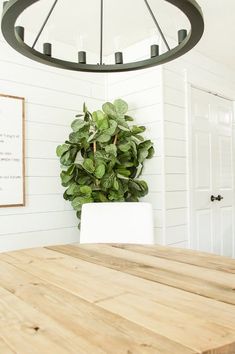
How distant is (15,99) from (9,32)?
165 centimetres

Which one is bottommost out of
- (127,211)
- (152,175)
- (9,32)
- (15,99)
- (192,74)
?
(127,211)

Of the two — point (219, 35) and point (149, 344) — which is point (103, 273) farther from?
point (219, 35)

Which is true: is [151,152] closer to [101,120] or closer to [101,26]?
[101,120]

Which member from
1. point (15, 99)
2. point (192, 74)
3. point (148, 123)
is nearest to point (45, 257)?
point (15, 99)

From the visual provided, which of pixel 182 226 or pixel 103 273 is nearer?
pixel 103 273

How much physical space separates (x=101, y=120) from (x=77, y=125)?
23cm

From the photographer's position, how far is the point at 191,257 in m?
1.44

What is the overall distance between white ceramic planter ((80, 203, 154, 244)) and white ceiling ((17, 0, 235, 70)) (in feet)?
3.82

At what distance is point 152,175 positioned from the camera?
2.98 metres

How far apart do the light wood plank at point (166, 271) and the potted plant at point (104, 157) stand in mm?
1132

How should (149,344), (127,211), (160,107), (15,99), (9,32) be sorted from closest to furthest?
(149,344) → (9,32) → (127,211) → (15,99) → (160,107)

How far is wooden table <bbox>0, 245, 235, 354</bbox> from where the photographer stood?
64 centimetres

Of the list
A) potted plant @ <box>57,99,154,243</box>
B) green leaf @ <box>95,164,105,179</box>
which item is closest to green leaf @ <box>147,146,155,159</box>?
potted plant @ <box>57,99,154,243</box>

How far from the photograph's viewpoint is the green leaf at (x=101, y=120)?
2785 millimetres
